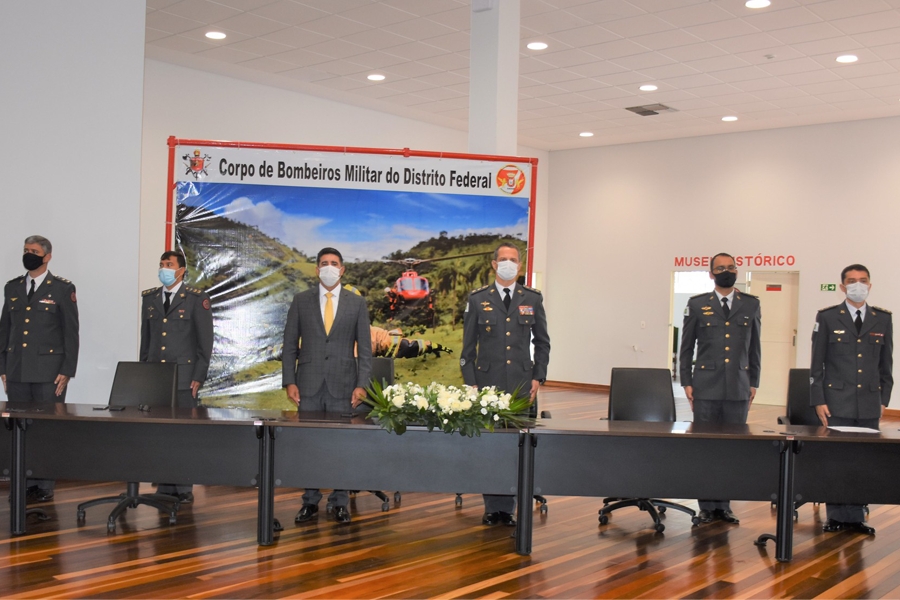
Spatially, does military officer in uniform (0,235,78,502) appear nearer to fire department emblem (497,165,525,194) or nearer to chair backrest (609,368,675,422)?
fire department emblem (497,165,525,194)

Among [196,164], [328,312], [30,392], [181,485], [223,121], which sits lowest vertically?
[181,485]

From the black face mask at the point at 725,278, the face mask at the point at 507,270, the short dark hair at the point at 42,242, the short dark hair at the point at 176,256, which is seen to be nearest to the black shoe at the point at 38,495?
the short dark hair at the point at 42,242

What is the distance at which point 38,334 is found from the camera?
5.88m

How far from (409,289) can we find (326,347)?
1335 mm

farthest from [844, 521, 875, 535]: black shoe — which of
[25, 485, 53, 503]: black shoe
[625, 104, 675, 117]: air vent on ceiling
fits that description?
[625, 104, 675, 117]: air vent on ceiling

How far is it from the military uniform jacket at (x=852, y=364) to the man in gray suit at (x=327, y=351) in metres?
2.97

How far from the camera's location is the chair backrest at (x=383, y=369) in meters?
6.14

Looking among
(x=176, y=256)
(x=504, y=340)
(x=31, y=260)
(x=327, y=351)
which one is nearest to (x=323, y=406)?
(x=327, y=351)

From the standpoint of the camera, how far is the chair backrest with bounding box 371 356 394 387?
20.2ft

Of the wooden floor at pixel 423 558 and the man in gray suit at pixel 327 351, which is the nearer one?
the wooden floor at pixel 423 558

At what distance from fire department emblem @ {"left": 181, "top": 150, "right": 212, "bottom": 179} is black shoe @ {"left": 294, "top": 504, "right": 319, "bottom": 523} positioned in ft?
8.48

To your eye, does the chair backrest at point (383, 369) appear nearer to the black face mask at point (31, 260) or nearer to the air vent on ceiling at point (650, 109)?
the black face mask at point (31, 260)

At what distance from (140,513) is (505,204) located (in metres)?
3.41

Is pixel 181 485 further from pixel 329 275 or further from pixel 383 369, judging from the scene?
pixel 329 275
